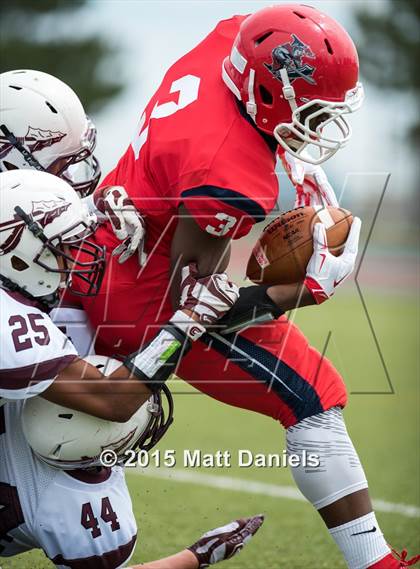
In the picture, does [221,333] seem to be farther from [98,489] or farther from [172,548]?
[172,548]

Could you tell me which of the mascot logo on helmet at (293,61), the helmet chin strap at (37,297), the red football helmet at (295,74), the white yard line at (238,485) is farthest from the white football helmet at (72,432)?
the white yard line at (238,485)

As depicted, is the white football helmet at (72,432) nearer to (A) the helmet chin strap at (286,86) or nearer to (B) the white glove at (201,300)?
(B) the white glove at (201,300)

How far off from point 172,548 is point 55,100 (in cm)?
167

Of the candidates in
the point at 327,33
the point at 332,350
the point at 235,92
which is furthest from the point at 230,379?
the point at 332,350

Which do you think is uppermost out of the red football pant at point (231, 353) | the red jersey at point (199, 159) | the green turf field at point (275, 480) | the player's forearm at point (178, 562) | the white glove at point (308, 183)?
the red jersey at point (199, 159)

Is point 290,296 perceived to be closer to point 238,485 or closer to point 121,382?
point 121,382

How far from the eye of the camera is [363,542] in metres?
2.58

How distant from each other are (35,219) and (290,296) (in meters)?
0.75

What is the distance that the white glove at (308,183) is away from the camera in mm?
2934

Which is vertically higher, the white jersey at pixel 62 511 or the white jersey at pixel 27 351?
the white jersey at pixel 27 351

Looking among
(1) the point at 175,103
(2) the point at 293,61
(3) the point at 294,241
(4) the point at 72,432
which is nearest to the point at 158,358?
(4) the point at 72,432

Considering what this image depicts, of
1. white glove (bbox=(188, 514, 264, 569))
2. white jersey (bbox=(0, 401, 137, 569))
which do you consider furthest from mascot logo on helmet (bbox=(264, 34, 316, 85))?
white glove (bbox=(188, 514, 264, 569))

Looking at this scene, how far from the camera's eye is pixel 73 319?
9.11 feet

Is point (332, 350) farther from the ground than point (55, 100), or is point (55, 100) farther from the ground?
point (55, 100)
